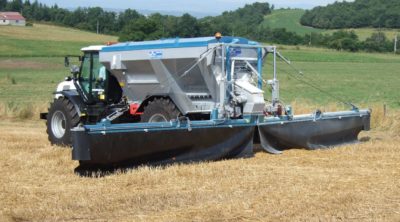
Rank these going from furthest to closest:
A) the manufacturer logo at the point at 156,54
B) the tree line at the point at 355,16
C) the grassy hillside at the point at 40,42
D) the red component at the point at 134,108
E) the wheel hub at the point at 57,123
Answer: the tree line at the point at 355,16 → the grassy hillside at the point at 40,42 → the wheel hub at the point at 57,123 → the red component at the point at 134,108 → the manufacturer logo at the point at 156,54

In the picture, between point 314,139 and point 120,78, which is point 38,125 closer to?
point 120,78

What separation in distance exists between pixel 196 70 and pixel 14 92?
69.2ft

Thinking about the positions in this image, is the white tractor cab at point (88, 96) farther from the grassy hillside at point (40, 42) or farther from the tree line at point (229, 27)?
the grassy hillside at point (40, 42)

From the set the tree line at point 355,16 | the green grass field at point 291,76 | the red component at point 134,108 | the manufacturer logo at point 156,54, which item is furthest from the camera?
the tree line at point 355,16

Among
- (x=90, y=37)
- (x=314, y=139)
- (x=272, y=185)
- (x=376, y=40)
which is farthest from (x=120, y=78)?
(x=376, y=40)

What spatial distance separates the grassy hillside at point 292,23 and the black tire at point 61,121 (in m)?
108

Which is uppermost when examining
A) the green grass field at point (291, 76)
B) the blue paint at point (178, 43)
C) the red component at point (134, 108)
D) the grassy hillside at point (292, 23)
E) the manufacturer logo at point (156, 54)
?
the grassy hillside at point (292, 23)

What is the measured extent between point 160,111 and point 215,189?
4.11 meters

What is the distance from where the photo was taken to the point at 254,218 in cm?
670

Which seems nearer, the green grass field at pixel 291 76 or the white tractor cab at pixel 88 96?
the white tractor cab at pixel 88 96

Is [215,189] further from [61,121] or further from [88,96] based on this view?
[61,121]

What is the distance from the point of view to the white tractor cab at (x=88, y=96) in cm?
1330

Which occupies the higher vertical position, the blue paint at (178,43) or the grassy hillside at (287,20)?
the grassy hillside at (287,20)

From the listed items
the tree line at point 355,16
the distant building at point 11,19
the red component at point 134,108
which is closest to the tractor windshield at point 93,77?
the red component at point 134,108
